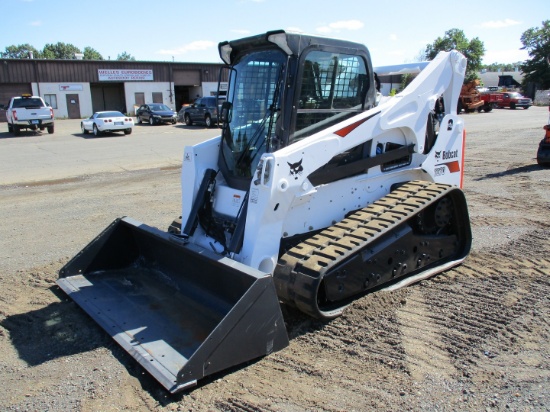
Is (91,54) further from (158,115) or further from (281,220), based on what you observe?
(281,220)

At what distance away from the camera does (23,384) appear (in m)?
3.43

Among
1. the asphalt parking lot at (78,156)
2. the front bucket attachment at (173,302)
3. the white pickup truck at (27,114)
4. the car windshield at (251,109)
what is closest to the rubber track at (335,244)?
the front bucket attachment at (173,302)

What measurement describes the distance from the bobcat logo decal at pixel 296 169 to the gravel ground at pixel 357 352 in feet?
4.06

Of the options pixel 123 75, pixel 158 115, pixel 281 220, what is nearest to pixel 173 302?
pixel 281 220

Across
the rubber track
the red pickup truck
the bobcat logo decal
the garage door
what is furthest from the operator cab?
the garage door

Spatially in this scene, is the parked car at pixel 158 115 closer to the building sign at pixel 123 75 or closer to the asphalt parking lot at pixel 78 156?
the asphalt parking lot at pixel 78 156

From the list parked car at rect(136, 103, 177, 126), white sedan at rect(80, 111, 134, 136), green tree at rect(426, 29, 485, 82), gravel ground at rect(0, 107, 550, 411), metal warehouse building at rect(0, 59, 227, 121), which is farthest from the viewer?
green tree at rect(426, 29, 485, 82)

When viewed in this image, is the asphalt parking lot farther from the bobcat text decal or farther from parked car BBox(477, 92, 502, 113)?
parked car BBox(477, 92, 502, 113)

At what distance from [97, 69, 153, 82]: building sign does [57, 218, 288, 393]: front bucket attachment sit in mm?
42181

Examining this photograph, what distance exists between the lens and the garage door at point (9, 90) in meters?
39.9

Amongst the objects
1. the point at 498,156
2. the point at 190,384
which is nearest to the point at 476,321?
the point at 190,384

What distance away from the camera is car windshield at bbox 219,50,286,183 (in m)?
4.56

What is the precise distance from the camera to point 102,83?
44375 millimetres

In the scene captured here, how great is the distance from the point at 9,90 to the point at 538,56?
180 feet
